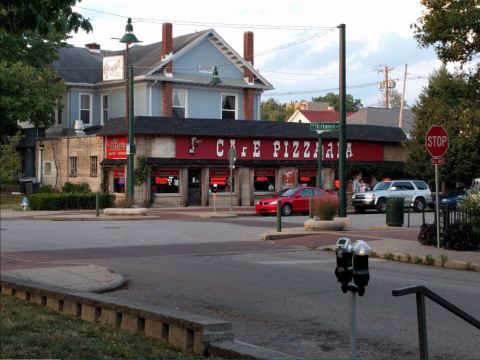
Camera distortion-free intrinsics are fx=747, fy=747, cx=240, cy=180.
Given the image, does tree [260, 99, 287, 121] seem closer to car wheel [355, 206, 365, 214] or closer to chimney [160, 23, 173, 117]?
chimney [160, 23, 173, 117]

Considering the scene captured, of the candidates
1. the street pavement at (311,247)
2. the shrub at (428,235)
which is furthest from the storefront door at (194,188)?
the shrub at (428,235)

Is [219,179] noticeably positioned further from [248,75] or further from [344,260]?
[344,260]

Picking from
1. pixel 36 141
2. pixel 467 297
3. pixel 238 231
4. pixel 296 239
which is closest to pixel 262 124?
pixel 36 141

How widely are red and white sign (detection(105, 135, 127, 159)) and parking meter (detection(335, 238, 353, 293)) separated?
36328 millimetres

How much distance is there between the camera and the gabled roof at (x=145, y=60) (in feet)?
153

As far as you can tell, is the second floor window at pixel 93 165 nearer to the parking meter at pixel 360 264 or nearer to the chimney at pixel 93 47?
the chimney at pixel 93 47

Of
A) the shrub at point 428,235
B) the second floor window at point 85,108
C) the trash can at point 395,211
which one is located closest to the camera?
the shrub at point 428,235

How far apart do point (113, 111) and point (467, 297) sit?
4044 centimetres

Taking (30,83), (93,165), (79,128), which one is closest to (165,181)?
(93,165)

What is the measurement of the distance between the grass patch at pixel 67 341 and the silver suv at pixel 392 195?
105 feet

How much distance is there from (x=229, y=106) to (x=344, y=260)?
148 feet

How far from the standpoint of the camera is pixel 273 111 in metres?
124

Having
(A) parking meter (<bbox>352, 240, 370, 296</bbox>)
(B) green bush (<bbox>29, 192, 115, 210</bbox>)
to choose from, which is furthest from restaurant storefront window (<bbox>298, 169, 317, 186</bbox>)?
(A) parking meter (<bbox>352, 240, 370, 296</bbox>)

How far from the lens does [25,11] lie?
9508 millimetres
